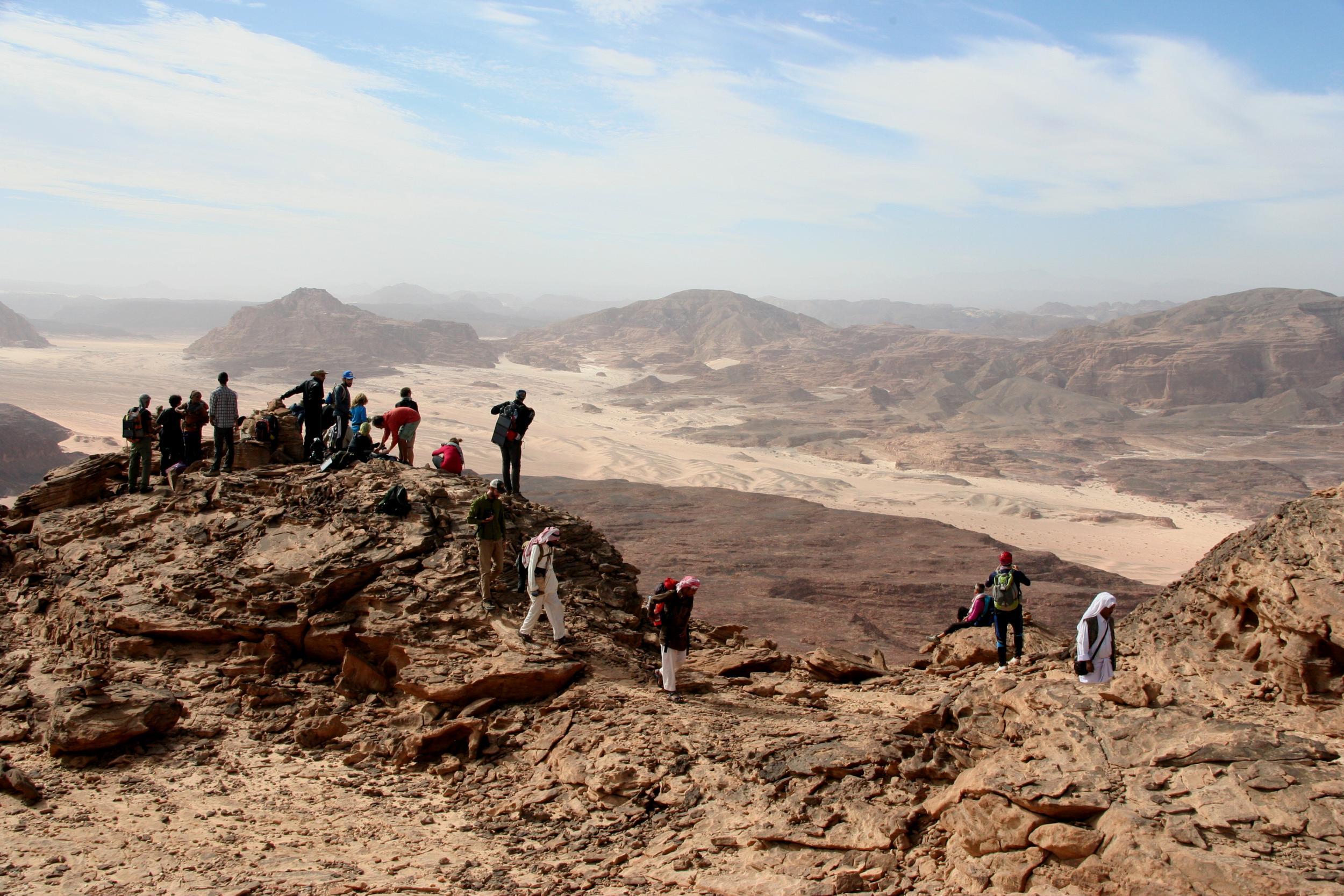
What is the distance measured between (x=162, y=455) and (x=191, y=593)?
2920mm

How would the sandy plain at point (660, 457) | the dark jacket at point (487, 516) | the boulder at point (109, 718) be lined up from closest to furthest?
the boulder at point (109, 718)
the dark jacket at point (487, 516)
the sandy plain at point (660, 457)

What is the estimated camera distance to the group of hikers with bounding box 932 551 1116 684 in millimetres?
5539

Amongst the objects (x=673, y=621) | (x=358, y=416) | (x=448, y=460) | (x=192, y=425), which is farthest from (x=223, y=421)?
(x=673, y=621)

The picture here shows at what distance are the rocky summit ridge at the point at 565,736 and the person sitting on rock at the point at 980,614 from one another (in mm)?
841

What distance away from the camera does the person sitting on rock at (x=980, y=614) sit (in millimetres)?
9406

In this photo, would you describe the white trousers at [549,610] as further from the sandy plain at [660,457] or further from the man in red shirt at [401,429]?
the sandy plain at [660,457]

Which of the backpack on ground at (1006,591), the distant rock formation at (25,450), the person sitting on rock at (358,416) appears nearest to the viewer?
the backpack on ground at (1006,591)

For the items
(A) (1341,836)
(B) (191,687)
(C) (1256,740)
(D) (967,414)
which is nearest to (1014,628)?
(C) (1256,740)

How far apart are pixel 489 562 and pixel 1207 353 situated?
71068 millimetres

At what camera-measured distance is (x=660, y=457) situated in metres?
43.9

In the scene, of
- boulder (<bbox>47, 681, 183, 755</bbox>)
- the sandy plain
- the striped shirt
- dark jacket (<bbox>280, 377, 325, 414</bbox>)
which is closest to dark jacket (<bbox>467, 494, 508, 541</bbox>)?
boulder (<bbox>47, 681, 183, 755</bbox>)

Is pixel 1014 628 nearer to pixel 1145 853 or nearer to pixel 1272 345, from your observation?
pixel 1145 853

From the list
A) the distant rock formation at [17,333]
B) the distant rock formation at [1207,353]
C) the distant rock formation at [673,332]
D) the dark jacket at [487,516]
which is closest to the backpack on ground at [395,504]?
the dark jacket at [487,516]

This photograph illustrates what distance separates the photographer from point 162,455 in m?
10.0
